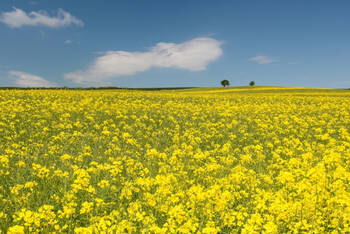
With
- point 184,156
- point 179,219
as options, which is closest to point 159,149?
point 184,156

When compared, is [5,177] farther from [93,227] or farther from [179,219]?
[179,219]

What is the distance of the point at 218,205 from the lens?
4.29 metres

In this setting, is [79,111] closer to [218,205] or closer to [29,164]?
[29,164]

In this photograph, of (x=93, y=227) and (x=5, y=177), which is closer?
(x=93, y=227)

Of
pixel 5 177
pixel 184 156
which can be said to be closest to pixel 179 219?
pixel 184 156

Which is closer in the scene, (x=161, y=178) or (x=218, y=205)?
(x=218, y=205)

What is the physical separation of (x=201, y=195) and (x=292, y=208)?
1550 millimetres

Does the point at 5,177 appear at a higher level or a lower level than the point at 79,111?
lower

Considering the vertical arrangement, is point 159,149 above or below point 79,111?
below

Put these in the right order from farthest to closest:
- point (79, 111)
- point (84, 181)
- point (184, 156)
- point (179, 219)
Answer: point (79, 111)
point (184, 156)
point (84, 181)
point (179, 219)

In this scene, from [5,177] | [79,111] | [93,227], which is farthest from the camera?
[79,111]

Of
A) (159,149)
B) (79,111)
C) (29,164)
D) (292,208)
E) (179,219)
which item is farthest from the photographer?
(79,111)

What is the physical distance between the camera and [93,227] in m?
3.44

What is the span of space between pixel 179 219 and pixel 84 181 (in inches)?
84.7
